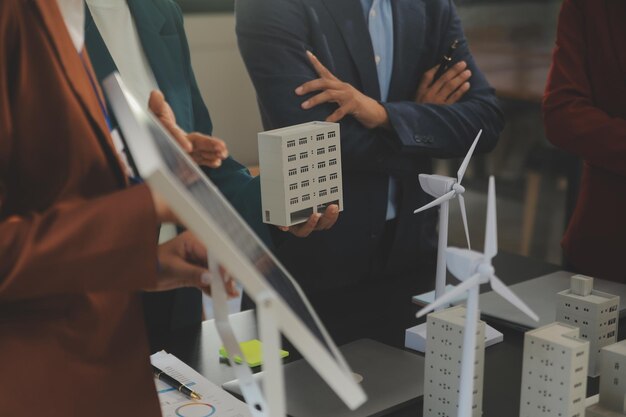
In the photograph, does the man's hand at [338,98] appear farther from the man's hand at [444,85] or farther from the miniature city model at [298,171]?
the miniature city model at [298,171]

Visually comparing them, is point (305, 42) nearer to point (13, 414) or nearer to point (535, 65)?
point (13, 414)

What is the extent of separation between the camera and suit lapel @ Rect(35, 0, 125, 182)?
111 centimetres

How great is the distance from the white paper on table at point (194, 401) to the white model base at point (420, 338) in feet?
1.59

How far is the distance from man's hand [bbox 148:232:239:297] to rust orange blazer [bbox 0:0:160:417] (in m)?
0.09

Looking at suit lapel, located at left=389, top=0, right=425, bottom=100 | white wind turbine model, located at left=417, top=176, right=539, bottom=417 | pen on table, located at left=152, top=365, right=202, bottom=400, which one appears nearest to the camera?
white wind turbine model, located at left=417, top=176, right=539, bottom=417

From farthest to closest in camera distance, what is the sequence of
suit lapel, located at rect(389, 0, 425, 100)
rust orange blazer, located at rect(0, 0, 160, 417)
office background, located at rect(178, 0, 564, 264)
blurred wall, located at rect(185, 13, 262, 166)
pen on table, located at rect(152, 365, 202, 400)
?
office background, located at rect(178, 0, 564, 264) → blurred wall, located at rect(185, 13, 262, 166) → suit lapel, located at rect(389, 0, 425, 100) → pen on table, located at rect(152, 365, 202, 400) → rust orange blazer, located at rect(0, 0, 160, 417)

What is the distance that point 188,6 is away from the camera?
11.7 ft

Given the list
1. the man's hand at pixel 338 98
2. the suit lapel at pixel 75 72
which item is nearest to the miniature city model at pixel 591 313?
the man's hand at pixel 338 98

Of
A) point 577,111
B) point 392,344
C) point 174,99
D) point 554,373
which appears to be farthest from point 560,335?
point 577,111

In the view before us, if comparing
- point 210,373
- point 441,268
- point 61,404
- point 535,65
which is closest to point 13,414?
point 61,404

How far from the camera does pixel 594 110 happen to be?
2660 mm

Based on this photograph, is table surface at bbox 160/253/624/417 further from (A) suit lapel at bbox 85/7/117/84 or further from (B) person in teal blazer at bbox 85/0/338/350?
(A) suit lapel at bbox 85/7/117/84

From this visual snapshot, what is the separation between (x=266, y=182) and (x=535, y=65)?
12.3ft

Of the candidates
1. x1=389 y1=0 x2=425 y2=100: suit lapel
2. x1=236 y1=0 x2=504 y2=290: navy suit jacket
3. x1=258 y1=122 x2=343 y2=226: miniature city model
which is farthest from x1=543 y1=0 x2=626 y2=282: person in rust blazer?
x1=258 y1=122 x2=343 y2=226: miniature city model
